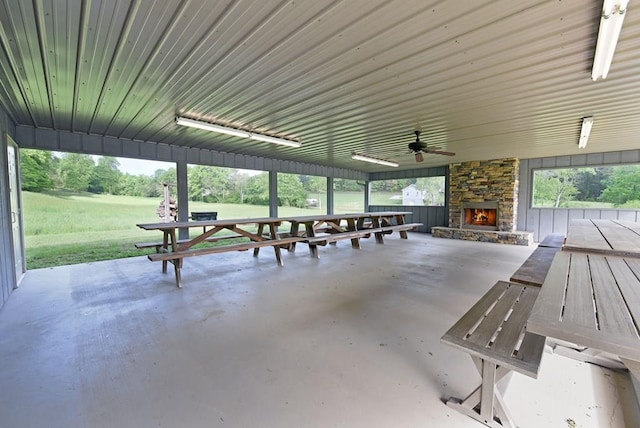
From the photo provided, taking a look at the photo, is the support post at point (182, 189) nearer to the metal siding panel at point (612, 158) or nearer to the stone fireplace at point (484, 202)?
the stone fireplace at point (484, 202)

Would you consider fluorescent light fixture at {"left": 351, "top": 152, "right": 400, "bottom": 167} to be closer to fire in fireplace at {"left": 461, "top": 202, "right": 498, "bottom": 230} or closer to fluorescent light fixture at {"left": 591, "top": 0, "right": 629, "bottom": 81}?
fire in fireplace at {"left": 461, "top": 202, "right": 498, "bottom": 230}

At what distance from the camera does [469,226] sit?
28.1ft

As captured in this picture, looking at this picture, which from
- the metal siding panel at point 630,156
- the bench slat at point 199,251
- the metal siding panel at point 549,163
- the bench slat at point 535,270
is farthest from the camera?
the metal siding panel at point 549,163

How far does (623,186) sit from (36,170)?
48.5ft

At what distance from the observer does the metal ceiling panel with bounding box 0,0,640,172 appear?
192cm

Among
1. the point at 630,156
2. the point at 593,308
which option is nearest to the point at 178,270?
the point at 593,308

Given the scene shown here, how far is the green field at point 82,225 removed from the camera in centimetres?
595

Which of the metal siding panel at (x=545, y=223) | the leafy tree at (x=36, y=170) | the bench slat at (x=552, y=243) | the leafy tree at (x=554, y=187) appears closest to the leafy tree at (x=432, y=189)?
the leafy tree at (x=554, y=187)

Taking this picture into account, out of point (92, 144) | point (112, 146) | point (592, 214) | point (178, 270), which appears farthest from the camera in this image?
point (592, 214)

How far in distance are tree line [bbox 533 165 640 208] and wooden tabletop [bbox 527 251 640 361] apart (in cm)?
758

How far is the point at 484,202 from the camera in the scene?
26.9ft

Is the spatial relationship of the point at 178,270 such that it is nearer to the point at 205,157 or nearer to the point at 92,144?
the point at 92,144

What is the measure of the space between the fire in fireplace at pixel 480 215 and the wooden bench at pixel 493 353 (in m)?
7.53

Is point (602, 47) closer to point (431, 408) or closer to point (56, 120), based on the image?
point (431, 408)
